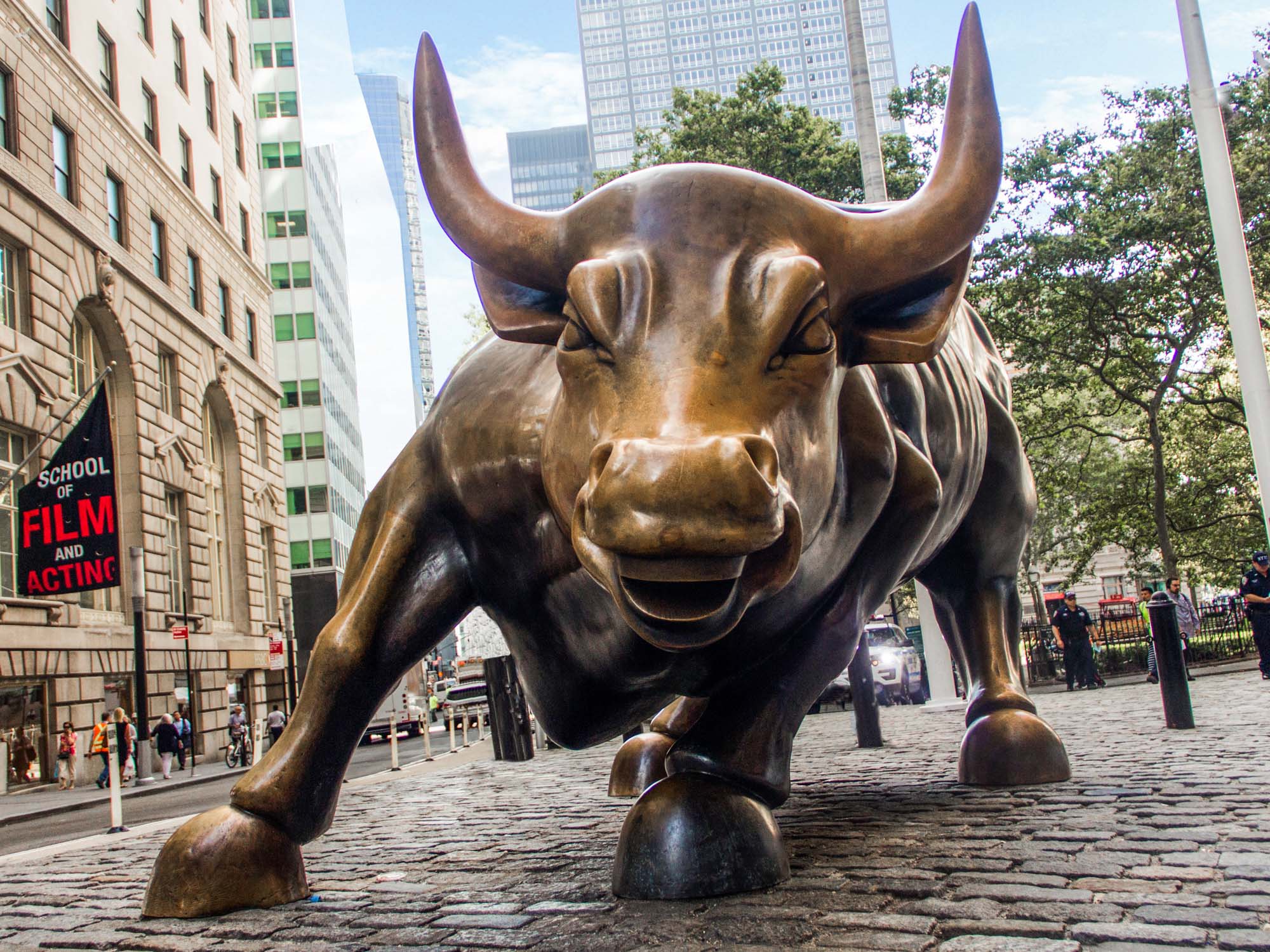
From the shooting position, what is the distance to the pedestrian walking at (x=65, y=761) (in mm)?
19906

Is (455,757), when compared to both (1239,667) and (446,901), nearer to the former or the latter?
(446,901)

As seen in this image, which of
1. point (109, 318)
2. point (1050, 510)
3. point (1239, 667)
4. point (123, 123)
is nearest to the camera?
point (1239, 667)

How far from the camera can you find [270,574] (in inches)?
1379

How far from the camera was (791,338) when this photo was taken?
8.11 ft

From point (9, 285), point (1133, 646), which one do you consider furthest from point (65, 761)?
point (1133, 646)

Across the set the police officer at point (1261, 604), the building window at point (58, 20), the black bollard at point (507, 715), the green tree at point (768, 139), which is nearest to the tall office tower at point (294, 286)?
the building window at point (58, 20)

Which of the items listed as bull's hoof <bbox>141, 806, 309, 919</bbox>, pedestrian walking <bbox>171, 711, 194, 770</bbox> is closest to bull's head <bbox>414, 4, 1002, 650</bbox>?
bull's hoof <bbox>141, 806, 309, 919</bbox>

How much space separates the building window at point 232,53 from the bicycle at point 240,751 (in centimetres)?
2147

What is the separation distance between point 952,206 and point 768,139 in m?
20.5

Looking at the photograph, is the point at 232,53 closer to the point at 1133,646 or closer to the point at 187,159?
the point at 187,159

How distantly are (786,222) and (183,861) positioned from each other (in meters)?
2.25

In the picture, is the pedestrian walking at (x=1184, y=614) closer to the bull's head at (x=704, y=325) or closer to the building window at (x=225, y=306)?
the bull's head at (x=704, y=325)

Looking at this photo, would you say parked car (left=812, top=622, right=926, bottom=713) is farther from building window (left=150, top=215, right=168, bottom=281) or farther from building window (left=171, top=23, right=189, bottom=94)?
building window (left=171, top=23, right=189, bottom=94)

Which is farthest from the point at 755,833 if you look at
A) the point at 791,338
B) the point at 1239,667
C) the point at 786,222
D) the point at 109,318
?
the point at 109,318
